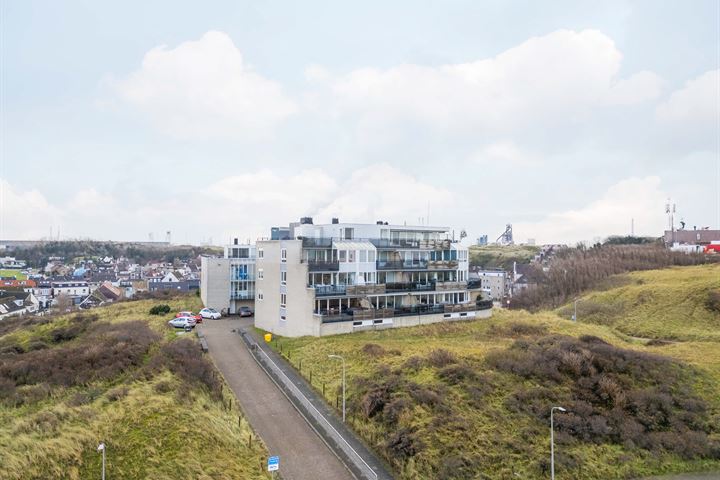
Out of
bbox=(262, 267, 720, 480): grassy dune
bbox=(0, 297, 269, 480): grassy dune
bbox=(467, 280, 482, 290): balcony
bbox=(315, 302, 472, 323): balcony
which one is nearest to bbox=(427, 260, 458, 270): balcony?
bbox=(467, 280, 482, 290): balcony

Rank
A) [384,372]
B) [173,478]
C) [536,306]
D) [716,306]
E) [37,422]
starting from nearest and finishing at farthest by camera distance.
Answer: [173,478]
[37,422]
[384,372]
[716,306]
[536,306]

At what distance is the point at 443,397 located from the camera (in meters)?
26.4

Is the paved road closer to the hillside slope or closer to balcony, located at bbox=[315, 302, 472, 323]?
balcony, located at bbox=[315, 302, 472, 323]

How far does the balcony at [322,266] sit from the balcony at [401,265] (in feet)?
17.1

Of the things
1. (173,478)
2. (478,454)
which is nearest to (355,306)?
(478,454)

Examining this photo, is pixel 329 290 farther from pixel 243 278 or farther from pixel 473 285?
pixel 473 285

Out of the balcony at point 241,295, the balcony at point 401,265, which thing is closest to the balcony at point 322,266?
the balcony at point 401,265

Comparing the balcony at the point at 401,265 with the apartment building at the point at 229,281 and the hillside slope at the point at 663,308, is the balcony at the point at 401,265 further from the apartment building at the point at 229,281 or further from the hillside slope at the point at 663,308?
the hillside slope at the point at 663,308

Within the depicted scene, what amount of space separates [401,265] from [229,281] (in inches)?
837

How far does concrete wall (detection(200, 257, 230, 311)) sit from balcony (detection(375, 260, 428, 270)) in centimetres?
1962

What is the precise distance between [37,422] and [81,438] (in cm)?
308

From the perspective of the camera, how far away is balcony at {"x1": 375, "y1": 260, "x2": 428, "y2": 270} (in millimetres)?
47156

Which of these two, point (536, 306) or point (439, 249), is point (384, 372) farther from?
point (536, 306)

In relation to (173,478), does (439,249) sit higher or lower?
higher
